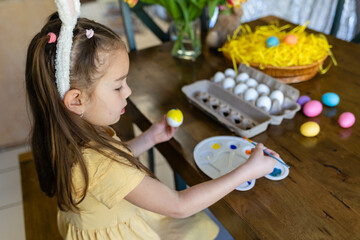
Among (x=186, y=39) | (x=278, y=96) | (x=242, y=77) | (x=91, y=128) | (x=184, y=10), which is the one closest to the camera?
(x=91, y=128)

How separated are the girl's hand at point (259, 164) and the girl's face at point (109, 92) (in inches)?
13.7

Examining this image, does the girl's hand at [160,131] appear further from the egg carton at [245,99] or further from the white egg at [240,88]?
the white egg at [240,88]

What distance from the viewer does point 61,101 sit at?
2.58 ft

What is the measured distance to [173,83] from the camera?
4.24ft

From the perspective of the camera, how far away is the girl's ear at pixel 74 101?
2.54ft

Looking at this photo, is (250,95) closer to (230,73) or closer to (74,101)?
(230,73)

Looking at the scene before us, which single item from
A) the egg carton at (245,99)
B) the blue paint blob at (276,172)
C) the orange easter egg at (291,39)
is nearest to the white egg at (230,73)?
the egg carton at (245,99)

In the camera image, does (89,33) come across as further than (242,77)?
No

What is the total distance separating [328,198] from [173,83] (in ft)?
2.31

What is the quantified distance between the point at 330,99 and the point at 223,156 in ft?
1.37

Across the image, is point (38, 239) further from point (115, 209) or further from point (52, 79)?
point (52, 79)

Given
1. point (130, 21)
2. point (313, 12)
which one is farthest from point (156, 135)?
point (313, 12)

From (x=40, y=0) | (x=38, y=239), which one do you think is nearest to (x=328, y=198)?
(x=38, y=239)

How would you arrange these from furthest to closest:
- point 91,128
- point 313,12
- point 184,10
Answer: point 313,12, point 184,10, point 91,128
